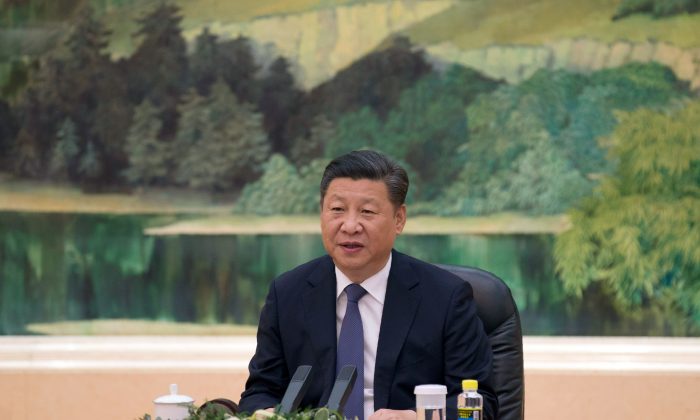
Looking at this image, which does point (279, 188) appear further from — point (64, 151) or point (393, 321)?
point (393, 321)

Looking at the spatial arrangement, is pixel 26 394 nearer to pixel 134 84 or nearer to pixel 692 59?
pixel 134 84

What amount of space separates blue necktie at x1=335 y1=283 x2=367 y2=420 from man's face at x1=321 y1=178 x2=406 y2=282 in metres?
0.14

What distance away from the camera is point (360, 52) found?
229 inches

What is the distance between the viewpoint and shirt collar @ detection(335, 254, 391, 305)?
11.3 feet

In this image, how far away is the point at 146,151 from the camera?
584 cm

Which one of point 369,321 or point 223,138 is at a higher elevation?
point 223,138

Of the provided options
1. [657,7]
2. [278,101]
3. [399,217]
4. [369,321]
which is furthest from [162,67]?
[369,321]

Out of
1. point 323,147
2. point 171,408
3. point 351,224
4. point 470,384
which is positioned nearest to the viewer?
point 171,408

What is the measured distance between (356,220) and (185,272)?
105 inches

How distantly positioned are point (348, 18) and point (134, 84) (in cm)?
113

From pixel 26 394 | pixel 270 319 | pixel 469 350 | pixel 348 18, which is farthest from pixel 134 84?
pixel 469 350

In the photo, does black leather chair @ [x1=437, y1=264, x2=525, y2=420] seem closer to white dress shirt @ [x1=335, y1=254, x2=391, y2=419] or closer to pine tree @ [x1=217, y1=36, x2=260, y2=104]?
white dress shirt @ [x1=335, y1=254, x2=391, y2=419]

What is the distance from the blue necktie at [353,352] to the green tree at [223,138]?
253 cm

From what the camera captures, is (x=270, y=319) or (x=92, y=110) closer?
(x=270, y=319)
